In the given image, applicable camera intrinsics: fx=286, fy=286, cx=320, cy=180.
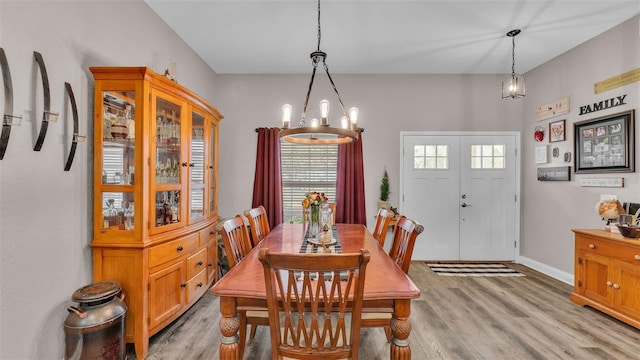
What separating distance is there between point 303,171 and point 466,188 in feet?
8.36

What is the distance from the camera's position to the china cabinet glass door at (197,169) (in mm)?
2770

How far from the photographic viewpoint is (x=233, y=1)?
2621 millimetres

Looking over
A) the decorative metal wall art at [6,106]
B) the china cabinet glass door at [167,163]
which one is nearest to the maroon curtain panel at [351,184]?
the china cabinet glass door at [167,163]

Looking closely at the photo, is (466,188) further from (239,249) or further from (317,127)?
(239,249)

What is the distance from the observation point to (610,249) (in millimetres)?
2670

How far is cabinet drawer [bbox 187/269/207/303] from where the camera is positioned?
8.76 feet

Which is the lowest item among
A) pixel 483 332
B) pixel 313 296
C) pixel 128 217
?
pixel 483 332

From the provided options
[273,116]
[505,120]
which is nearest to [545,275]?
[505,120]

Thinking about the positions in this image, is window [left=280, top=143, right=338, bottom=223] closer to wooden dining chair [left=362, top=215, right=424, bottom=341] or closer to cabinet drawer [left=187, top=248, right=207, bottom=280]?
cabinet drawer [left=187, top=248, right=207, bottom=280]

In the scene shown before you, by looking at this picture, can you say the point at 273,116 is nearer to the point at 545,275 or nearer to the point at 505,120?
the point at 505,120

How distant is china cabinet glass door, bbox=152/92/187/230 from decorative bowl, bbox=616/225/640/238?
4010 millimetres

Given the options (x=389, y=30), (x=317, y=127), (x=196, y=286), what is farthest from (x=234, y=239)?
(x=389, y=30)

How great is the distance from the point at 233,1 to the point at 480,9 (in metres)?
2.33

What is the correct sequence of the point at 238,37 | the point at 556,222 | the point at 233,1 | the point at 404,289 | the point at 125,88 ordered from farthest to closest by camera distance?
the point at 556,222
the point at 238,37
the point at 233,1
the point at 125,88
the point at 404,289
